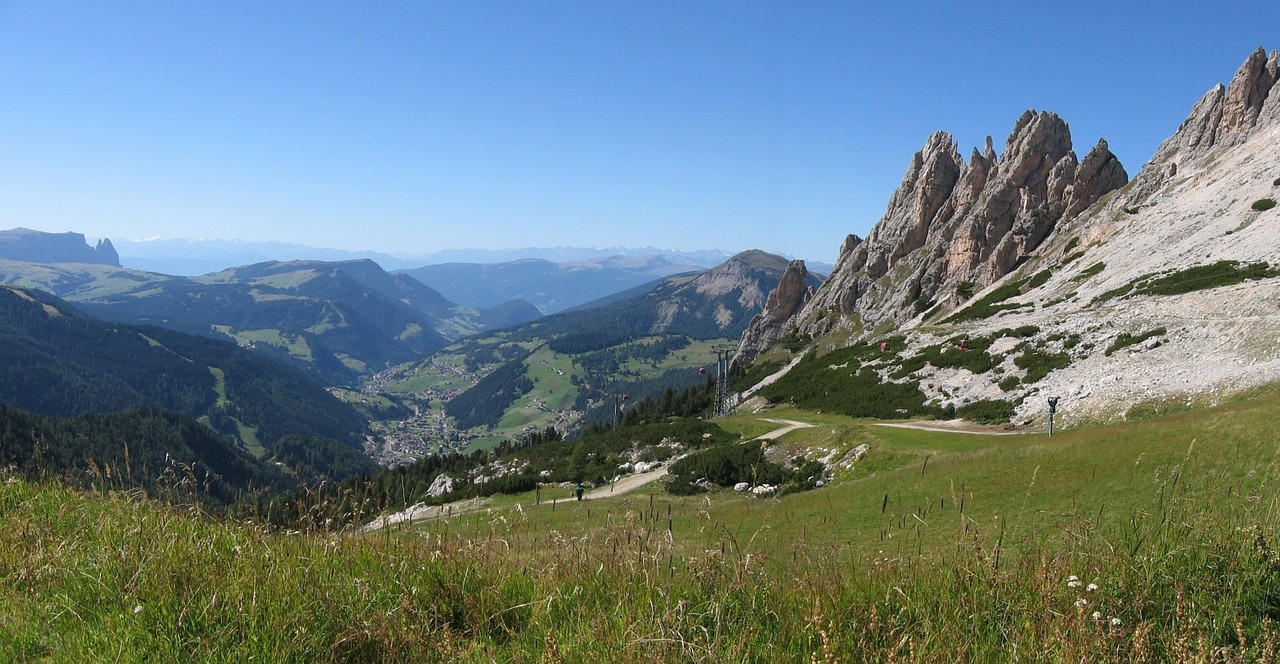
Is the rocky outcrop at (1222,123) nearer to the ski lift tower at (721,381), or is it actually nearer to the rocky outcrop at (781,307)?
the ski lift tower at (721,381)

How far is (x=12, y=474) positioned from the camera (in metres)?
8.93

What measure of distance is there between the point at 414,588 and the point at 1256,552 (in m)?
6.27

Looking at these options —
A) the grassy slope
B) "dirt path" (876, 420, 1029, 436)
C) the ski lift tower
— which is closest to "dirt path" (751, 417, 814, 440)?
"dirt path" (876, 420, 1029, 436)

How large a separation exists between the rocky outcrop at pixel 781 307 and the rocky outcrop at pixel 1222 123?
6438cm

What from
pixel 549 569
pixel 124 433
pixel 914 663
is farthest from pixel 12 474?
pixel 124 433

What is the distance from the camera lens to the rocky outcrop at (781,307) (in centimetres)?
13825

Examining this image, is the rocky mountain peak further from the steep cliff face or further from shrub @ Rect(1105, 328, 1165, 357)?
shrub @ Rect(1105, 328, 1165, 357)

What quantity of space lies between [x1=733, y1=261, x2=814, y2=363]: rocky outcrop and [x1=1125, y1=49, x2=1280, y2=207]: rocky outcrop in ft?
211

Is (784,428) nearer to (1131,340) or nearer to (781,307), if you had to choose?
(1131,340)

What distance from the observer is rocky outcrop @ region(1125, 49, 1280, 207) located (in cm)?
7612

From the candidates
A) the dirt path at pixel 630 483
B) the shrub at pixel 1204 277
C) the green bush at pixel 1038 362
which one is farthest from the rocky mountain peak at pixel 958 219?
the dirt path at pixel 630 483

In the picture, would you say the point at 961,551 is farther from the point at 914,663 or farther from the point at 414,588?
the point at 414,588

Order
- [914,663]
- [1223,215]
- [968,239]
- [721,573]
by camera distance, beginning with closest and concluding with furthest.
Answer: [914,663]
[721,573]
[1223,215]
[968,239]

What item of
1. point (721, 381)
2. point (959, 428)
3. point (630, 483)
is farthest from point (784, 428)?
point (721, 381)
